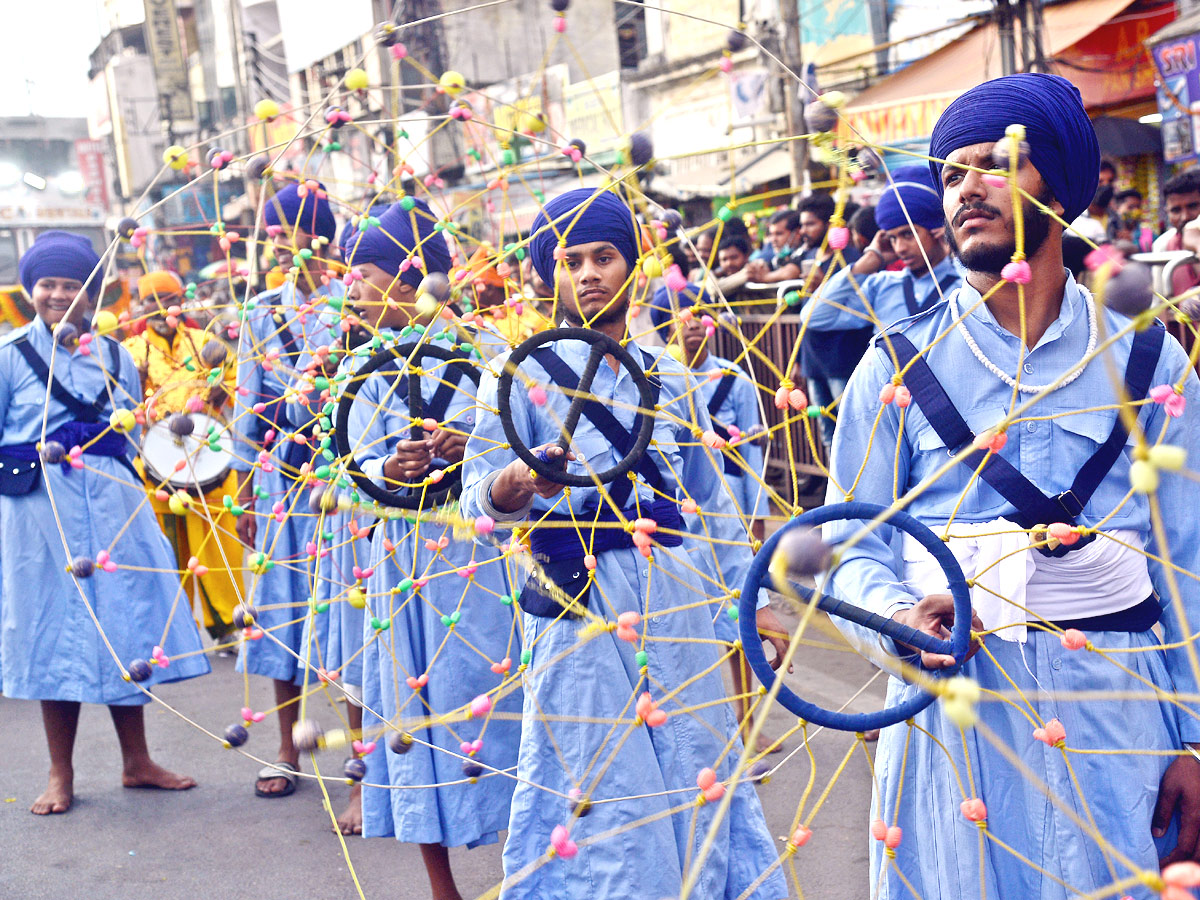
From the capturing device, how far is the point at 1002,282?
193cm

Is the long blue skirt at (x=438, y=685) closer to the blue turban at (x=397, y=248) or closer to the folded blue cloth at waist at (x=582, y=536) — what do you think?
the folded blue cloth at waist at (x=582, y=536)

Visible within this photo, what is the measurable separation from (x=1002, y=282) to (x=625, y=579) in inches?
46.9

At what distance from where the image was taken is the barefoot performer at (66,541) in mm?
4645

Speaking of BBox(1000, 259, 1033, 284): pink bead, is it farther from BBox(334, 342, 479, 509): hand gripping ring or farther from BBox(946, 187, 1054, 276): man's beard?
BBox(334, 342, 479, 509): hand gripping ring

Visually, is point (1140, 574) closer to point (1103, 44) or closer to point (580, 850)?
point (580, 850)

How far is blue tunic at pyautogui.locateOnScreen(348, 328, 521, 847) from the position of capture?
11.6 feet

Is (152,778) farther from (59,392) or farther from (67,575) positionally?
(59,392)

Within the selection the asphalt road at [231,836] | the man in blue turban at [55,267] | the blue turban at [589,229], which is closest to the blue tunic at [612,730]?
the blue turban at [589,229]

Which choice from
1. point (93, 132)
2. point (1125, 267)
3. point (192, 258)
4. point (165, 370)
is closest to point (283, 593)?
point (165, 370)

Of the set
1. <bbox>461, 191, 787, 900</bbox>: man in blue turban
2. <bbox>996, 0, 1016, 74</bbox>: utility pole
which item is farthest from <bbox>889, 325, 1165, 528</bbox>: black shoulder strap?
<bbox>996, 0, 1016, 74</bbox>: utility pole

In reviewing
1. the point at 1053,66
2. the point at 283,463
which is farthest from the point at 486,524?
the point at 1053,66

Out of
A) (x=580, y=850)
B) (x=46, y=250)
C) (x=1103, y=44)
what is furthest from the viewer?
(x=1103, y=44)

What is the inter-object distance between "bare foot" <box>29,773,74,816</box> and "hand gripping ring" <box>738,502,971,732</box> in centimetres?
386

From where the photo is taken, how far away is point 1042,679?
1.97 meters
